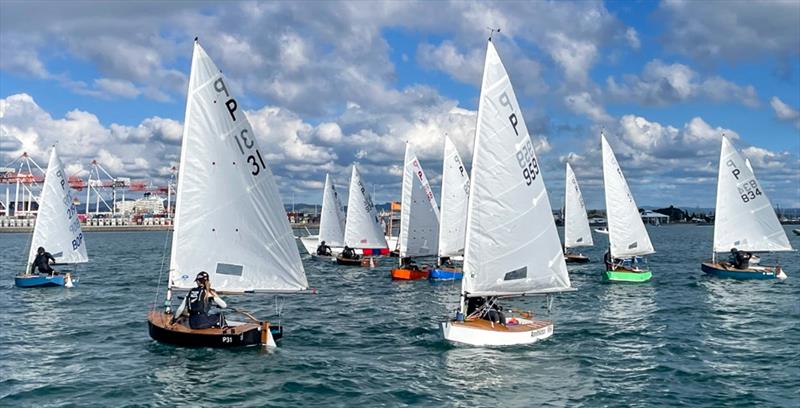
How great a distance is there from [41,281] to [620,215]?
34259mm

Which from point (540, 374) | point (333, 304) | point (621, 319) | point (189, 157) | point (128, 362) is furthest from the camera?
point (333, 304)

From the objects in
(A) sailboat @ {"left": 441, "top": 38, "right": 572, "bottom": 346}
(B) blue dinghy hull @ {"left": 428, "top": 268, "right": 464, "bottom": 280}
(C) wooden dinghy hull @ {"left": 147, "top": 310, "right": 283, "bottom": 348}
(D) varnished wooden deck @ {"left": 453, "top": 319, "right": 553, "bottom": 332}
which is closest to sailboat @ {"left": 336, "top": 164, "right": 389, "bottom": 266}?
(B) blue dinghy hull @ {"left": 428, "top": 268, "right": 464, "bottom": 280}

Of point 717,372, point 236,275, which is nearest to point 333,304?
point 236,275

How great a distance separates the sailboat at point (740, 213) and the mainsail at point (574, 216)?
48.1 feet

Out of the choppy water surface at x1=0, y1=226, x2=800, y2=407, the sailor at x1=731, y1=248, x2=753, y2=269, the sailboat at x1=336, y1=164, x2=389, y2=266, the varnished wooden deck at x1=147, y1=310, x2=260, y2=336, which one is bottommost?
the choppy water surface at x1=0, y1=226, x2=800, y2=407

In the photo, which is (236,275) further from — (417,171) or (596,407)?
(417,171)

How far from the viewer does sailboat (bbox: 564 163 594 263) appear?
2308 inches

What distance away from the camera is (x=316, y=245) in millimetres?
68625

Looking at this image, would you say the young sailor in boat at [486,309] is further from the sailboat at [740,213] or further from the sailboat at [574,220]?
the sailboat at [574,220]

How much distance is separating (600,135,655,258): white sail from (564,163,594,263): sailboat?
13.1 metres

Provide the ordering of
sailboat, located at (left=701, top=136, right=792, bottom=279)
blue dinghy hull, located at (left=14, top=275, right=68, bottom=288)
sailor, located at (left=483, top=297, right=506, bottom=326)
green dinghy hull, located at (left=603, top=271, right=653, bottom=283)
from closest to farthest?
sailor, located at (left=483, top=297, right=506, bottom=326) < blue dinghy hull, located at (left=14, top=275, right=68, bottom=288) < green dinghy hull, located at (left=603, top=271, right=653, bottom=283) < sailboat, located at (left=701, top=136, right=792, bottom=279)

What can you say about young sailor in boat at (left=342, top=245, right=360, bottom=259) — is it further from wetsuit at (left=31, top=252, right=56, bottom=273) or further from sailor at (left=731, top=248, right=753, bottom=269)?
sailor at (left=731, top=248, right=753, bottom=269)

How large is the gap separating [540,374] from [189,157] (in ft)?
40.6

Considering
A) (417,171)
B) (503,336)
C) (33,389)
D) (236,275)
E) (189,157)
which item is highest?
(417,171)
